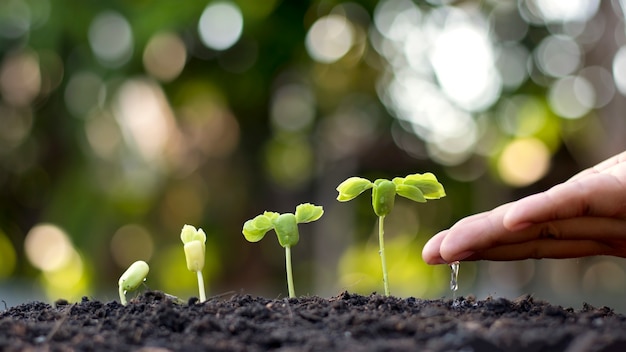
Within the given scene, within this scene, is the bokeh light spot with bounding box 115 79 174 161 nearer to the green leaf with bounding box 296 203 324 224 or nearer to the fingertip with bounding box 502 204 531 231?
the green leaf with bounding box 296 203 324 224

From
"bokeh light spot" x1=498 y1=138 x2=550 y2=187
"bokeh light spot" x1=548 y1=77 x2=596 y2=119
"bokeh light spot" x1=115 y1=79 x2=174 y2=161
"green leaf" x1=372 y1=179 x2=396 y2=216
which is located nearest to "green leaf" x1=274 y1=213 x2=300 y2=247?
"green leaf" x1=372 y1=179 x2=396 y2=216

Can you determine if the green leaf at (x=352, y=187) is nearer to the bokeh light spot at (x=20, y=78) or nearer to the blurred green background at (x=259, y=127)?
the blurred green background at (x=259, y=127)

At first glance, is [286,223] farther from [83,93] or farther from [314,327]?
[83,93]

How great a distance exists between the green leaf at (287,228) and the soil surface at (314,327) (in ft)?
0.29

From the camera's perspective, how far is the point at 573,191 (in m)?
0.93

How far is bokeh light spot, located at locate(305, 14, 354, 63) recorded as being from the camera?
409cm

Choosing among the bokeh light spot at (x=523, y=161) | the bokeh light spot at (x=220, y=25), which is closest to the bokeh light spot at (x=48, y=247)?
the bokeh light spot at (x=220, y=25)

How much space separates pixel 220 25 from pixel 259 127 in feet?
3.03

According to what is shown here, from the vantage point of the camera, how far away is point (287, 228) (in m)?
0.94

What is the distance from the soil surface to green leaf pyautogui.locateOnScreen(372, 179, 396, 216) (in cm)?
13

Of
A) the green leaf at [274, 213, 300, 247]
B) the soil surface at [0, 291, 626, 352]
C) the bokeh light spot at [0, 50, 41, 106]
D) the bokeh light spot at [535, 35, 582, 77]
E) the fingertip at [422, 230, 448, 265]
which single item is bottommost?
the soil surface at [0, 291, 626, 352]

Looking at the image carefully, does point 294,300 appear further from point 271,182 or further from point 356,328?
point 271,182

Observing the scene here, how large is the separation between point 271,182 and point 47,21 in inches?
70.1

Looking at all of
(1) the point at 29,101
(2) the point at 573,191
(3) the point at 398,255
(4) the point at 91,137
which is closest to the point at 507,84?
(3) the point at 398,255
